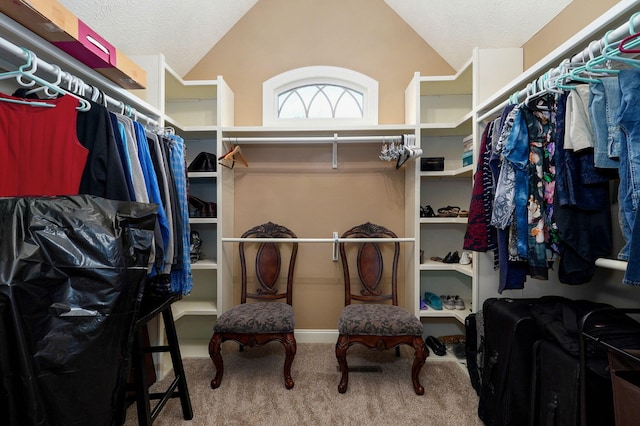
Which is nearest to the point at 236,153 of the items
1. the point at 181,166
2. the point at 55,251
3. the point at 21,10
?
the point at 181,166

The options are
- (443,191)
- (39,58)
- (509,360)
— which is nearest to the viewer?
(39,58)

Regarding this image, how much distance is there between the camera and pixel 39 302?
27.1 inches

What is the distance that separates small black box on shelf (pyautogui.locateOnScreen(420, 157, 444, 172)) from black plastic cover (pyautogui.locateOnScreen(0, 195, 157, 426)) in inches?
82.9

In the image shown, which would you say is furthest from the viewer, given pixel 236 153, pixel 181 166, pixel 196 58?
pixel 196 58

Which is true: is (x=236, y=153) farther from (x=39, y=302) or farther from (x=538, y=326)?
(x=538, y=326)

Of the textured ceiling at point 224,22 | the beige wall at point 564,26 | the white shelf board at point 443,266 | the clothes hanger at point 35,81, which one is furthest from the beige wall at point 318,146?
the clothes hanger at point 35,81

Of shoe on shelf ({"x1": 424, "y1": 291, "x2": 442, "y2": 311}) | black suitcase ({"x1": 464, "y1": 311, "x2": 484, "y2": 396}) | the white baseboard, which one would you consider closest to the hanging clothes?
the white baseboard

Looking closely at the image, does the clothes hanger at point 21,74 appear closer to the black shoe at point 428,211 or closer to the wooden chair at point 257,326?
the wooden chair at point 257,326

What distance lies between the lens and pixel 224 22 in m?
2.52

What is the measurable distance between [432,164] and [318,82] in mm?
1288

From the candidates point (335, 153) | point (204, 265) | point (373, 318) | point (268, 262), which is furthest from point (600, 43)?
point (204, 265)

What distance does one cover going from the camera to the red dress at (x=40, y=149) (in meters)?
1.08

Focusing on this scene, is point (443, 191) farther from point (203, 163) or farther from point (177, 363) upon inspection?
point (177, 363)

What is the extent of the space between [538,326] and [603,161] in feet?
2.51
